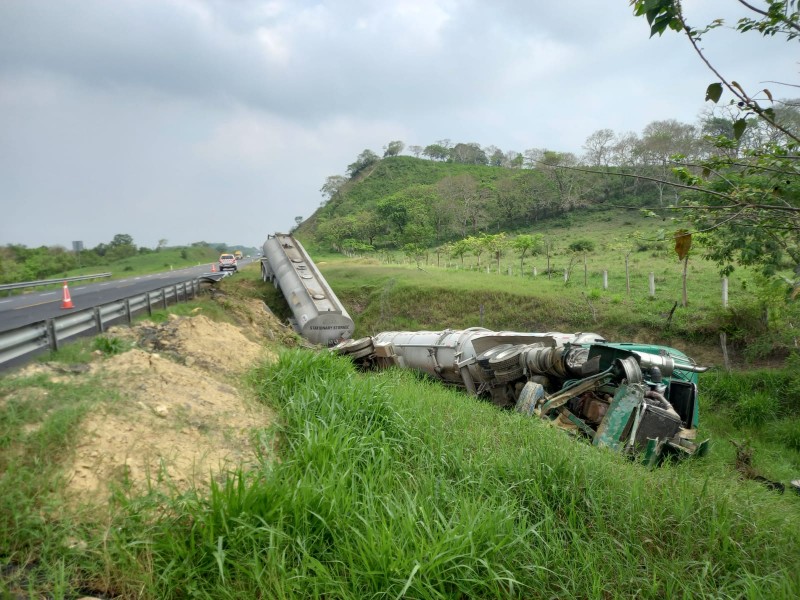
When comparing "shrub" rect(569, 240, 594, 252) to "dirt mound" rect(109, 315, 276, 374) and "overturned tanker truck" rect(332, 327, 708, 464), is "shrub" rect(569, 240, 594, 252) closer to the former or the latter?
"overturned tanker truck" rect(332, 327, 708, 464)

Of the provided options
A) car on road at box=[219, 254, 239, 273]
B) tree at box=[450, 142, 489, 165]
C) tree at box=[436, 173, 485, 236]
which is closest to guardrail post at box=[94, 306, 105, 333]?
car on road at box=[219, 254, 239, 273]

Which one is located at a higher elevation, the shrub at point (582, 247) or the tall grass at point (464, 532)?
the shrub at point (582, 247)

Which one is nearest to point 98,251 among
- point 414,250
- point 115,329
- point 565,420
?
point 414,250

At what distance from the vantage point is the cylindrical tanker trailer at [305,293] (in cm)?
1441

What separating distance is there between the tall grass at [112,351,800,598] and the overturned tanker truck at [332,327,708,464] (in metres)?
1.83

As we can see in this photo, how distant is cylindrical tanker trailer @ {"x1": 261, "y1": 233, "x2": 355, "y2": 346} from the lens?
14.4 metres

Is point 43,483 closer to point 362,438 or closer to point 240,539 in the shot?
point 240,539

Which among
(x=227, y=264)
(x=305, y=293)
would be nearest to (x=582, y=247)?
(x=305, y=293)

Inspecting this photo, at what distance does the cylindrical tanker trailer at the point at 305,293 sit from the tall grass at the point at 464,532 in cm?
1030

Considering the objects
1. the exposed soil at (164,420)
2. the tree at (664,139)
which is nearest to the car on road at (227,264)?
the exposed soil at (164,420)

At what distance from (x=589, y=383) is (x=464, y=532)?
4595 millimetres

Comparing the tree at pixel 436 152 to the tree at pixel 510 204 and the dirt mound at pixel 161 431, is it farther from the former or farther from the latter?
the dirt mound at pixel 161 431

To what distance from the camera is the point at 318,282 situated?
1691cm

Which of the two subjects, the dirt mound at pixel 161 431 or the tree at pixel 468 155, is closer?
the dirt mound at pixel 161 431
